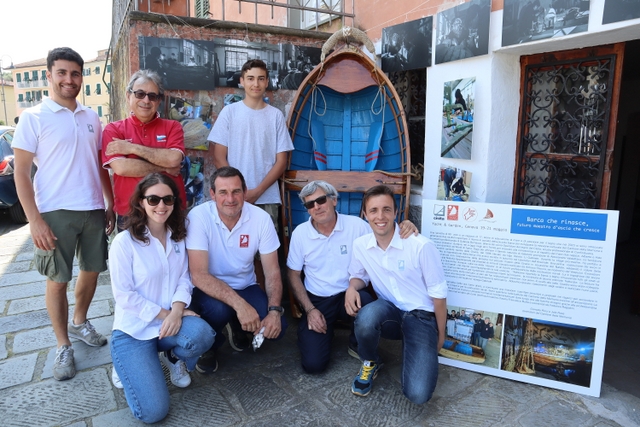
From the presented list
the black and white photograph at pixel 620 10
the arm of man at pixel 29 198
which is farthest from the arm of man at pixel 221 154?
the black and white photograph at pixel 620 10

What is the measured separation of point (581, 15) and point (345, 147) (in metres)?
2.10

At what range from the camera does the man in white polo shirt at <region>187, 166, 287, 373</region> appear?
267 centimetres

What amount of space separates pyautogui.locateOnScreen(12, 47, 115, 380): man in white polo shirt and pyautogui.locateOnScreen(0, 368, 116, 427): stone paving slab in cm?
11

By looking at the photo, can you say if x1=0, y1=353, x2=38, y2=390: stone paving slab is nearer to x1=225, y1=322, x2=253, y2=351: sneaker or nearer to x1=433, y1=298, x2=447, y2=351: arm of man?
x1=225, y1=322, x2=253, y2=351: sneaker

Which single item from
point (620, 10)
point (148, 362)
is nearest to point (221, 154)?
point (148, 362)

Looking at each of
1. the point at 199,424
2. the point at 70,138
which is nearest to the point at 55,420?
the point at 199,424

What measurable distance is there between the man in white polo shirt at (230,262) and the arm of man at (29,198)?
2.69 feet

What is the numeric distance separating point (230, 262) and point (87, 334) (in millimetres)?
1188

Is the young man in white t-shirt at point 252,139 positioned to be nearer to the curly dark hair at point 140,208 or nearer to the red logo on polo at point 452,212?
the curly dark hair at point 140,208

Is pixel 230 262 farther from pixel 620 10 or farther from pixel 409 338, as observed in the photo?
pixel 620 10

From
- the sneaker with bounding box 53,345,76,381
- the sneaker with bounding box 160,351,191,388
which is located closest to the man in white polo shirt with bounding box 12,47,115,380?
the sneaker with bounding box 53,345,76,381

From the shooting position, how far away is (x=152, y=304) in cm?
241

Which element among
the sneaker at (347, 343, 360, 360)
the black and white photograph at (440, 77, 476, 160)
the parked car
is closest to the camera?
the sneaker at (347, 343, 360, 360)

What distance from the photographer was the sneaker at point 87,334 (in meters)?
3.08
